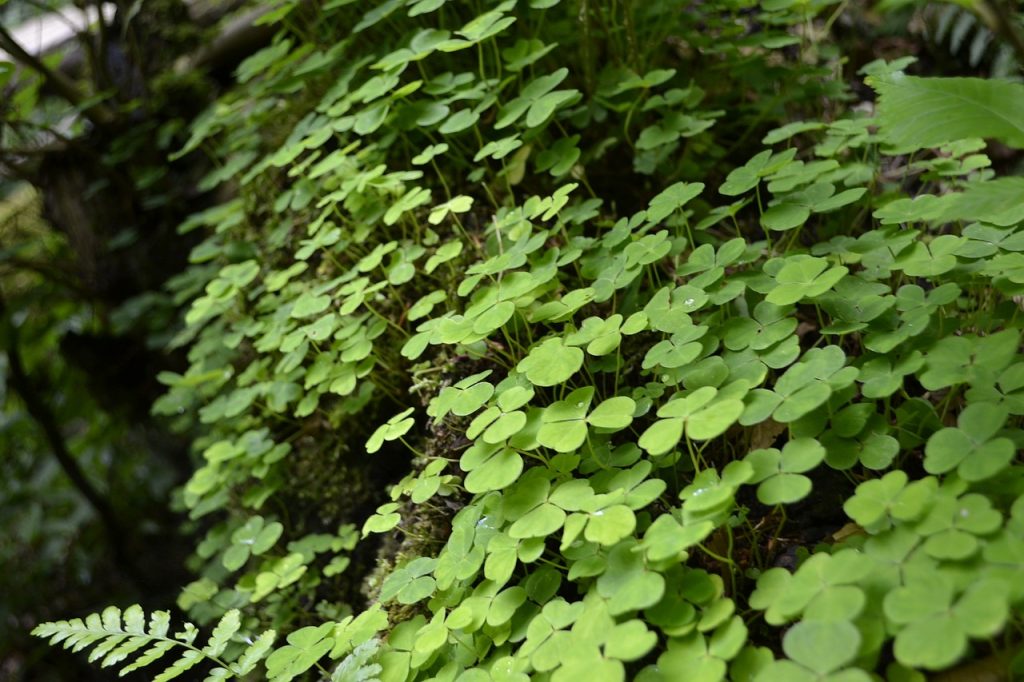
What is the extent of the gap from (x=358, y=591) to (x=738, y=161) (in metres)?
1.67

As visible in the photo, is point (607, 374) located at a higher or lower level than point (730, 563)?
higher


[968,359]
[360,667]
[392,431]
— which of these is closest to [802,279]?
[968,359]

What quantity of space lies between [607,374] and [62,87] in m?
2.78

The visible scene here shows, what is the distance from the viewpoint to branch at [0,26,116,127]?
9.63 ft

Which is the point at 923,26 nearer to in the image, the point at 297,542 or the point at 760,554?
the point at 760,554

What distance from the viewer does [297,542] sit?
2107 millimetres

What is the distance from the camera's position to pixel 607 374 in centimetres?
187

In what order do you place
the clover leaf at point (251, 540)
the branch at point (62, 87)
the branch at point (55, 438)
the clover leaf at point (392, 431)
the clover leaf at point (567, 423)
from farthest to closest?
the branch at point (55, 438)
the branch at point (62, 87)
the clover leaf at point (251, 540)
the clover leaf at point (392, 431)
the clover leaf at point (567, 423)

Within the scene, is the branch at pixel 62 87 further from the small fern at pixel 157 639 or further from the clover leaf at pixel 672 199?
the clover leaf at pixel 672 199

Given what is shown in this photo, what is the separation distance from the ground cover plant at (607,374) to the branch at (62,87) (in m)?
0.82

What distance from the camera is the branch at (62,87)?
294 centimetres

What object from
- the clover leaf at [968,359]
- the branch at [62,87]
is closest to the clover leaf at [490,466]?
the clover leaf at [968,359]

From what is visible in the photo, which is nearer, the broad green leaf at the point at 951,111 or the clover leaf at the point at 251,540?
the broad green leaf at the point at 951,111

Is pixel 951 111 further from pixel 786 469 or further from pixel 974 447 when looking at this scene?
pixel 786 469
